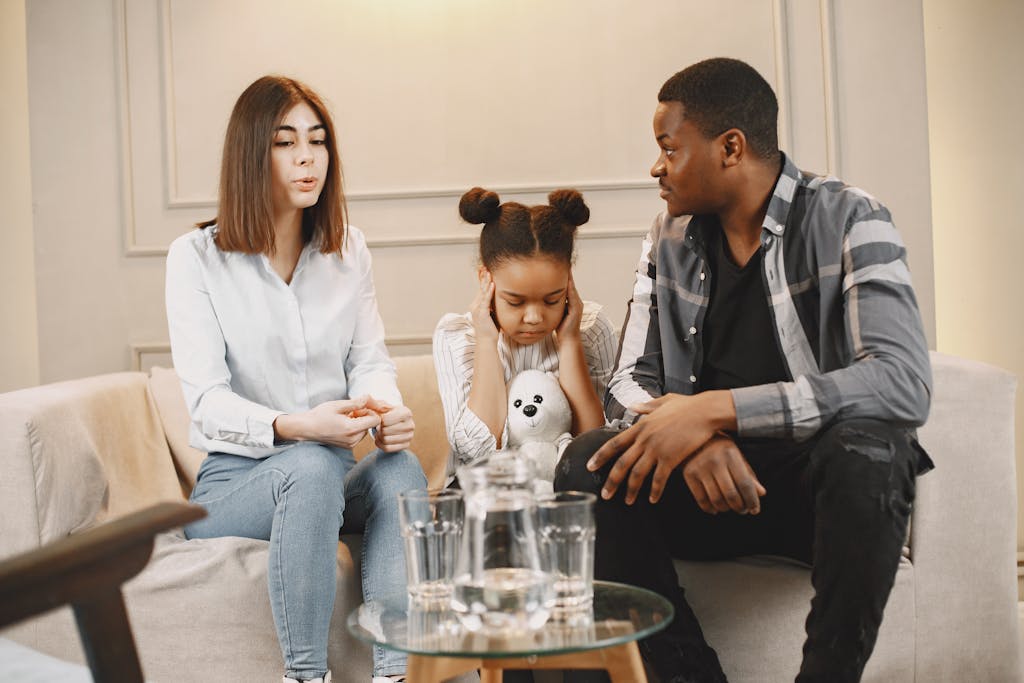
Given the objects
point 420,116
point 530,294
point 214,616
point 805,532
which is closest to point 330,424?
point 214,616

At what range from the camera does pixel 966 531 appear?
1.81 metres

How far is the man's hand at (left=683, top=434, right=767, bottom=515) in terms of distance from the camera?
1.53 metres

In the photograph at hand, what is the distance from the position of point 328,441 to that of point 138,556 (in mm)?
973

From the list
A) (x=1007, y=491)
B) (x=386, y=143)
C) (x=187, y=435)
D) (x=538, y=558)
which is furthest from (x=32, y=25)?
(x=1007, y=491)

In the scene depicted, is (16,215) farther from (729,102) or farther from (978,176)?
(978,176)

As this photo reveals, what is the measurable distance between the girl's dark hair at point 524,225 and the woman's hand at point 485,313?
33mm

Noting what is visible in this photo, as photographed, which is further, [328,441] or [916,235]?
[916,235]

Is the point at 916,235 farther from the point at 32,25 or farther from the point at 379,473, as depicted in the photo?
the point at 32,25

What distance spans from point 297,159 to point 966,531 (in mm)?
1409

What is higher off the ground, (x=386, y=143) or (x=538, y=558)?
(x=386, y=143)

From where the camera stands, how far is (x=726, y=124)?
1.84 metres

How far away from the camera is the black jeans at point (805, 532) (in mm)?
1396

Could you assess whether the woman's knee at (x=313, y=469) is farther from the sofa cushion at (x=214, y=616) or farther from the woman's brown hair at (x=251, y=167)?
the woman's brown hair at (x=251, y=167)

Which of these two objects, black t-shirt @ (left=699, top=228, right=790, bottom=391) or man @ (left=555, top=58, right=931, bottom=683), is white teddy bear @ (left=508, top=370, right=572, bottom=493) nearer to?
man @ (left=555, top=58, right=931, bottom=683)
